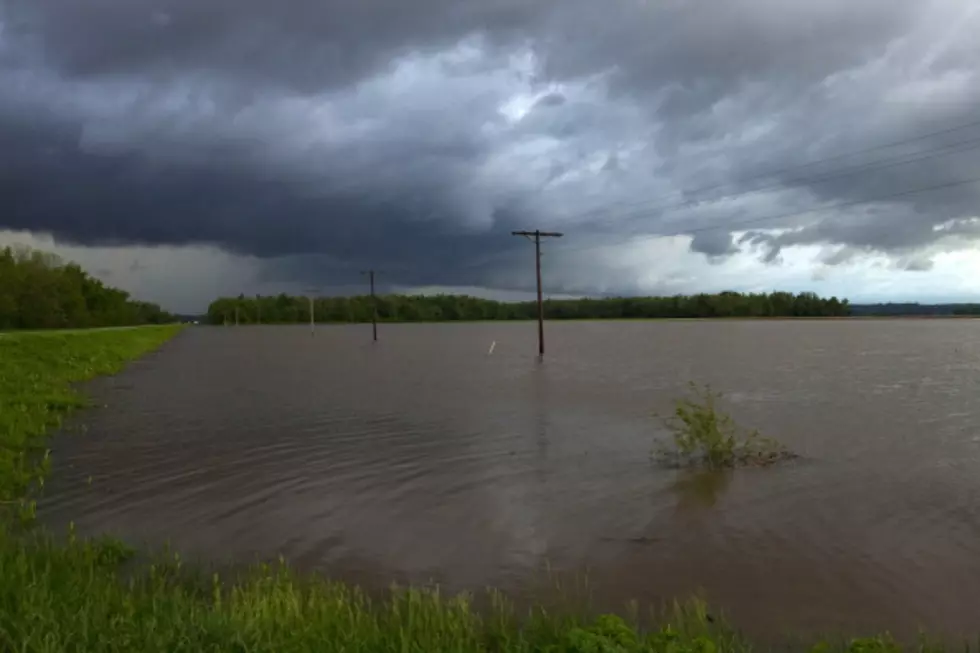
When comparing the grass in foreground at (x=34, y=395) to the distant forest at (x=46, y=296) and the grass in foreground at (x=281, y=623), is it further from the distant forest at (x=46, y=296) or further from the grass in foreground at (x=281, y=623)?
the distant forest at (x=46, y=296)

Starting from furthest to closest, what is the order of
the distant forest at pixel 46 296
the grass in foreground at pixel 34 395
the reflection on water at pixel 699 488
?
the distant forest at pixel 46 296 < the grass in foreground at pixel 34 395 < the reflection on water at pixel 699 488

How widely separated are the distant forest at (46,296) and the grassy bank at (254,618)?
328 feet

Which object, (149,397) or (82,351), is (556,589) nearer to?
(149,397)


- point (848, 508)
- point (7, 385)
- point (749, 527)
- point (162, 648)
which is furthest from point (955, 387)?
point (7, 385)

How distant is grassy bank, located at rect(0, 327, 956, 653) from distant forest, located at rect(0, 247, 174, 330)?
328ft

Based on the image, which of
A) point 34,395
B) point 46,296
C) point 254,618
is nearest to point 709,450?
point 254,618

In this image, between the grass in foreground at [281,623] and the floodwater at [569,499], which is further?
the floodwater at [569,499]

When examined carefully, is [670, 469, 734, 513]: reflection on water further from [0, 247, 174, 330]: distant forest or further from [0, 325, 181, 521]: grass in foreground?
[0, 247, 174, 330]: distant forest

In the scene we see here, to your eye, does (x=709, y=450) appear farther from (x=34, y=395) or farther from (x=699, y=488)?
(x=34, y=395)

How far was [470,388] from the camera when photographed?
107 feet

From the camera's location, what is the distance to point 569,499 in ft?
41.1

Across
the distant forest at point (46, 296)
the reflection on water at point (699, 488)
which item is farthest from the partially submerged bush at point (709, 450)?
the distant forest at point (46, 296)

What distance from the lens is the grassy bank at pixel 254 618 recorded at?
211 inches

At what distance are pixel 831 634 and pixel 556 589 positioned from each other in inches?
108
